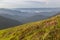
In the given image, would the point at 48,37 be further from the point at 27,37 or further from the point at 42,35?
the point at 27,37

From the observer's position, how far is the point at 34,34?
86.9m

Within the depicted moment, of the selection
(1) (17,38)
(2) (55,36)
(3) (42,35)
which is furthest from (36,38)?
(1) (17,38)

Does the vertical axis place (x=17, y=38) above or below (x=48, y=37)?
below

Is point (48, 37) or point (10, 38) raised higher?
point (48, 37)

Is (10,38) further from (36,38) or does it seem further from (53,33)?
(53,33)

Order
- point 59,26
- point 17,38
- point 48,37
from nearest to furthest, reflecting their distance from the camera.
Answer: point 48,37 → point 59,26 → point 17,38

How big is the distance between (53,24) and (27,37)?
41.0 ft

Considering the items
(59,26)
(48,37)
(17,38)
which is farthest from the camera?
(17,38)

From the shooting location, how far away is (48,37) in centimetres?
7806

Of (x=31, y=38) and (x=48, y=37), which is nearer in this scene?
(x=48, y=37)

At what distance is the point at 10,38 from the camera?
9669 cm

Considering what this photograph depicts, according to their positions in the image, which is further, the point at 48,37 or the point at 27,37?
the point at 27,37

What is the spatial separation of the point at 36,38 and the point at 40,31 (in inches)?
242

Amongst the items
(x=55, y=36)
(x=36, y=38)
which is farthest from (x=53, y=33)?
(x=36, y=38)
